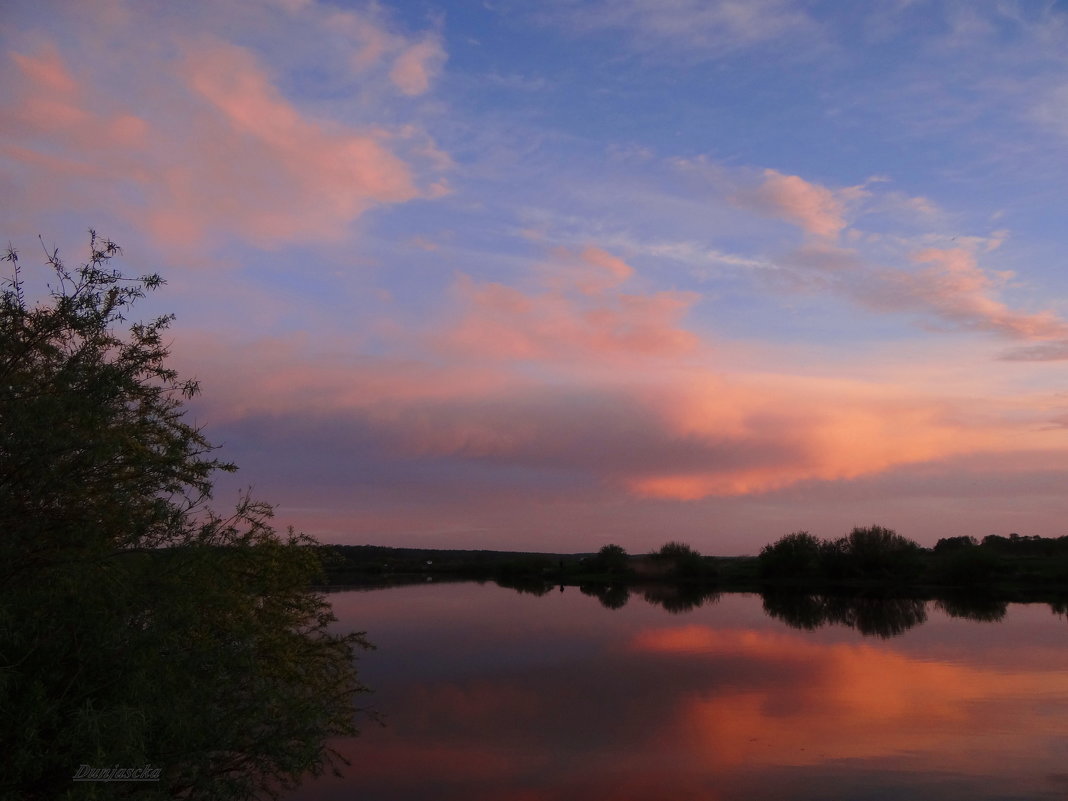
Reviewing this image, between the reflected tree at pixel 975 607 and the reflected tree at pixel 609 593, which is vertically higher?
the reflected tree at pixel 975 607

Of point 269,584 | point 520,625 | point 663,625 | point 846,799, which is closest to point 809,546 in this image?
point 663,625

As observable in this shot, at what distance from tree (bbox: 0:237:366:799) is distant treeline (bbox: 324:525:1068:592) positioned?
121 feet

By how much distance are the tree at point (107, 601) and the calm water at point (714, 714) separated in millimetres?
7219

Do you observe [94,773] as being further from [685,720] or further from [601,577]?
[601,577]

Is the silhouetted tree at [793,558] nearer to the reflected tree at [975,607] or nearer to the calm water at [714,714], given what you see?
the reflected tree at [975,607]

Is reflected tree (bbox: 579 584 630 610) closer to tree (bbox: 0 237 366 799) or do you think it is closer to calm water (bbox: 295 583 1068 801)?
calm water (bbox: 295 583 1068 801)

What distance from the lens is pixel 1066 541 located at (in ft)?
243

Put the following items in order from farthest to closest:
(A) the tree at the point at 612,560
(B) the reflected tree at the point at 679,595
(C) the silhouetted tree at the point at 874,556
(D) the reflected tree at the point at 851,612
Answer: (A) the tree at the point at 612,560 < (C) the silhouetted tree at the point at 874,556 < (B) the reflected tree at the point at 679,595 < (D) the reflected tree at the point at 851,612

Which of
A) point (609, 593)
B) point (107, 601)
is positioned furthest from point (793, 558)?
point (107, 601)

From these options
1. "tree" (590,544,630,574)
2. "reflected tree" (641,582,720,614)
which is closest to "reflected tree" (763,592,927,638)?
"reflected tree" (641,582,720,614)

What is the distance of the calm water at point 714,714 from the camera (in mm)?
12578

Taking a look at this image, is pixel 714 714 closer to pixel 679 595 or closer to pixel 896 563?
pixel 679 595

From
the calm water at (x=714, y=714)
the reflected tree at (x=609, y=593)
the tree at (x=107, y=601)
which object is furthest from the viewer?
the reflected tree at (x=609, y=593)

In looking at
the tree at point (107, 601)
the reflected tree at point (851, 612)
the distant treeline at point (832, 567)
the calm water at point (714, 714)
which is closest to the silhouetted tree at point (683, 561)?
the distant treeline at point (832, 567)
